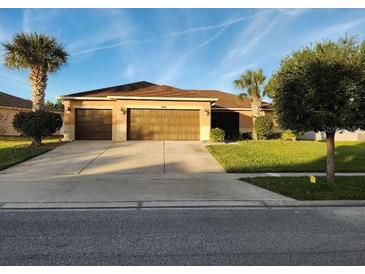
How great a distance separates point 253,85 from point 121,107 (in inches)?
360

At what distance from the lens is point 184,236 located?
5.98 m

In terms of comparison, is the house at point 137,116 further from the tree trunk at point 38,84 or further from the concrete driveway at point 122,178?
the concrete driveway at point 122,178

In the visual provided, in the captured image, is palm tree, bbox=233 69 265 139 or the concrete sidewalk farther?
palm tree, bbox=233 69 265 139

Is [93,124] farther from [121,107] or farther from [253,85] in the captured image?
[253,85]

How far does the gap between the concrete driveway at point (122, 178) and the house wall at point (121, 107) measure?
5.46 meters

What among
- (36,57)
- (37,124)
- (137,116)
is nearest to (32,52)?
(36,57)

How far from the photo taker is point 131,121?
24.8 metres

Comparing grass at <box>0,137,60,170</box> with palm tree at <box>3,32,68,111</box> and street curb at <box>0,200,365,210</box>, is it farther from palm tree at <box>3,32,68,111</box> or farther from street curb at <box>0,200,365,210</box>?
street curb at <box>0,200,365,210</box>

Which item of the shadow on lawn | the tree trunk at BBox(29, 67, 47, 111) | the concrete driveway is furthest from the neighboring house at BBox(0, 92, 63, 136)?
the shadow on lawn

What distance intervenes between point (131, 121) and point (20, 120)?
6.73 m

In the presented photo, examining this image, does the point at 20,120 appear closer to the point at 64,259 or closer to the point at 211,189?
the point at 211,189

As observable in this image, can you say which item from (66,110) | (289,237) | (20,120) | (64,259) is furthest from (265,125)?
(64,259)

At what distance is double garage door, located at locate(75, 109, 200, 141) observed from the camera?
81.1ft

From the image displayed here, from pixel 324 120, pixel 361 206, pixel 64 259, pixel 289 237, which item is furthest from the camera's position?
pixel 324 120
